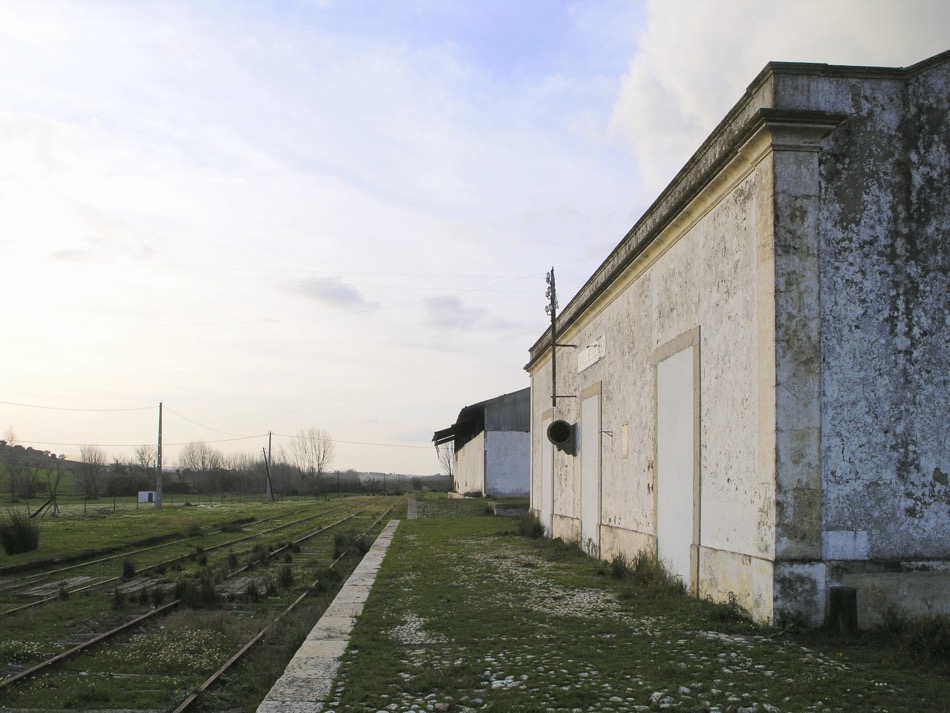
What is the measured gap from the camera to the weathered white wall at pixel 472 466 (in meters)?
39.9

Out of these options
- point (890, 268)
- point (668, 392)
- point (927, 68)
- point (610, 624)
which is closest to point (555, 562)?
point (668, 392)

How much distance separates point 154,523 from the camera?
2947cm

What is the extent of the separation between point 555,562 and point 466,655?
7.58 m

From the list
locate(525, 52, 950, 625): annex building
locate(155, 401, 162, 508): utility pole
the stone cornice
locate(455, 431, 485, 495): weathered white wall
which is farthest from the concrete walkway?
locate(155, 401, 162, 508): utility pole

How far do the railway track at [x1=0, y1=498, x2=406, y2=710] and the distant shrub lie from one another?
16.4ft

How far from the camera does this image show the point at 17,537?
1823cm

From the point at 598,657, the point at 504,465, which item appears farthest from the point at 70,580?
the point at 504,465

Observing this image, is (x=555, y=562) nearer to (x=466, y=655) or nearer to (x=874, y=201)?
(x=466, y=655)

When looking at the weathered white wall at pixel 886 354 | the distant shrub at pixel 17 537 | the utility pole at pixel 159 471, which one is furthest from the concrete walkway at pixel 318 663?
the utility pole at pixel 159 471

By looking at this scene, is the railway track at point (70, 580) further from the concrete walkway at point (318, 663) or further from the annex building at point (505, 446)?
the annex building at point (505, 446)

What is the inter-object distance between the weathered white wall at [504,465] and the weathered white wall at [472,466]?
1.37ft

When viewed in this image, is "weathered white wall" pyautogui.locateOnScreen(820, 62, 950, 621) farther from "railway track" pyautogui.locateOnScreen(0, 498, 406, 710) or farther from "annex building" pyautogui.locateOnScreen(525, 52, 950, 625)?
"railway track" pyautogui.locateOnScreen(0, 498, 406, 710)

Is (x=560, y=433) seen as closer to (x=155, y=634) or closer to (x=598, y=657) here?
(x=155, y=634)

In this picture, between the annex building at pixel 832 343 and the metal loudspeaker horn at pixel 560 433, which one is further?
the metal loudspeaker horn at pixel 560 433
